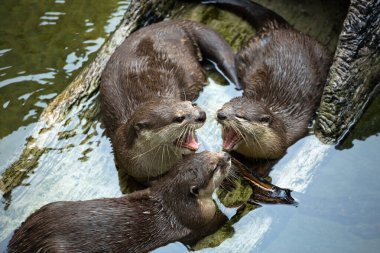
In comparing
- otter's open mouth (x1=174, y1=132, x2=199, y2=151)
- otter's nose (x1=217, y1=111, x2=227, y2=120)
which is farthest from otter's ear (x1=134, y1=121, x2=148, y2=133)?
otter's nose (x1=217, y1=111, x2=227, y2=120)

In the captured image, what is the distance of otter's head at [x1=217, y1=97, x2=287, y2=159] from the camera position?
416 centimetres

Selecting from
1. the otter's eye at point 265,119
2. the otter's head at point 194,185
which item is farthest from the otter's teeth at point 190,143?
the otter's eye at point 265,119

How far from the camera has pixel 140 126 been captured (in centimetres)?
402

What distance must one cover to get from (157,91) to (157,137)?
0.56 meters

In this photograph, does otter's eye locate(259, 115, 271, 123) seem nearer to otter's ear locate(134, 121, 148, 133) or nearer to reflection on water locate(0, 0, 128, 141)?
otter's ear locate(134, 121, 148, 133)

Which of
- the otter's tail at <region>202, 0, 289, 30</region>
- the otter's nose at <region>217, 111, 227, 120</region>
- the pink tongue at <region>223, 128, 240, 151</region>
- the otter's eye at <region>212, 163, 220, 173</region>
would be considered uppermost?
the otter's tail at <region>202, 0, 289, 30</region>

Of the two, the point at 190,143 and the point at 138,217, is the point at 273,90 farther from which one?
the point at 138,217

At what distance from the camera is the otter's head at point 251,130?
4160 millimetres

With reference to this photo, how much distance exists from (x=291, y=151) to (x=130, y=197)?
1.14 m

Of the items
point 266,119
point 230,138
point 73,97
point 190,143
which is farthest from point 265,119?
point 73,97

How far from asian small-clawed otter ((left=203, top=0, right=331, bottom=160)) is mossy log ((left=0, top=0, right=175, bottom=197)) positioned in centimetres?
77

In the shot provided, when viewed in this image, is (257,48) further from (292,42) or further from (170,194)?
(170,194)

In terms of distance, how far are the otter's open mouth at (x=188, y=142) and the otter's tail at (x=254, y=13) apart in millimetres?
1283

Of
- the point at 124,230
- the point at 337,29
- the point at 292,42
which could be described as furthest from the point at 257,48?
the point at 124,230
